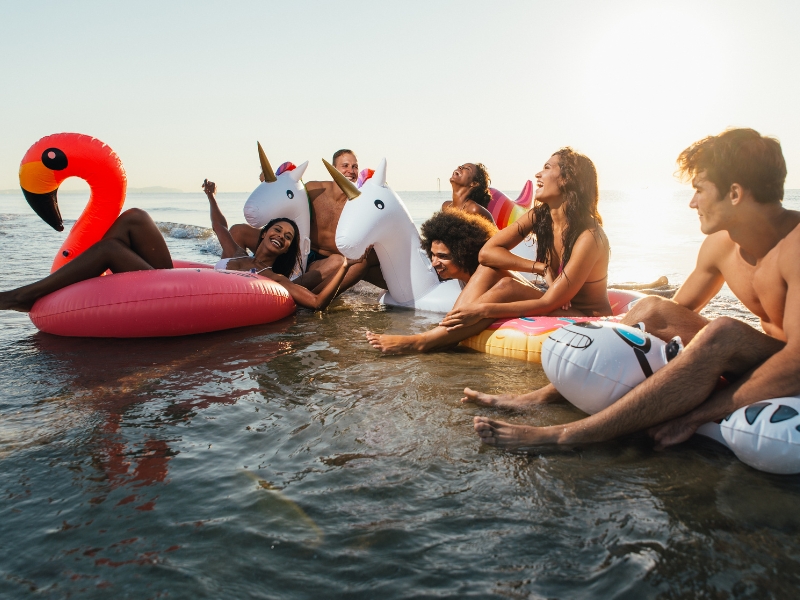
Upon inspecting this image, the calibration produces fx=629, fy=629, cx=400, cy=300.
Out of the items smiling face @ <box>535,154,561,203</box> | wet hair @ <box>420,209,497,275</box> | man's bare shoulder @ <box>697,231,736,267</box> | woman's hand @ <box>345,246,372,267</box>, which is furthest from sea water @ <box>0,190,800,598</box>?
woman's hand @ <box>345,246,372,267</box>

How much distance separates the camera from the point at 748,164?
269cm

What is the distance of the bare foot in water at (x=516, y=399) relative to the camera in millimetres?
3297

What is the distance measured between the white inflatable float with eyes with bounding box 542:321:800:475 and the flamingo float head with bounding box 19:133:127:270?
14.3 ft

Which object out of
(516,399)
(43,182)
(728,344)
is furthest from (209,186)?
(728,344)

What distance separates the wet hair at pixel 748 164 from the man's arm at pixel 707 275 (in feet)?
1.59

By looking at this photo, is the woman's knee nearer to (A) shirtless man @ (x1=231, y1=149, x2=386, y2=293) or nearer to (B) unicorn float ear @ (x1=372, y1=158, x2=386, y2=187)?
(A) shirtless man @ (x1=231, y1=149, x2=386, y2=293)

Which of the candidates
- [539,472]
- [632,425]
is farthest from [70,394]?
[632,425]

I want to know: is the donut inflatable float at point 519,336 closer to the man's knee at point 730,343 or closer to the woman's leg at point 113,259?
the man's knee at point 730,343

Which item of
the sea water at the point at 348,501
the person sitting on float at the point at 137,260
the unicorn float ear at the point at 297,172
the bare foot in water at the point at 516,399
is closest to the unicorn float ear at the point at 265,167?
the unicorn float ear at the point at 297,172

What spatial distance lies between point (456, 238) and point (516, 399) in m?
2.38

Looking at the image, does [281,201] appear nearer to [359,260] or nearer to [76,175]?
[359,260]

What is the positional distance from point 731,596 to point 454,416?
1.57 meters

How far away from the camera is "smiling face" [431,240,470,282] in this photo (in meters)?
5.53

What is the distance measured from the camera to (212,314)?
17.3ft
